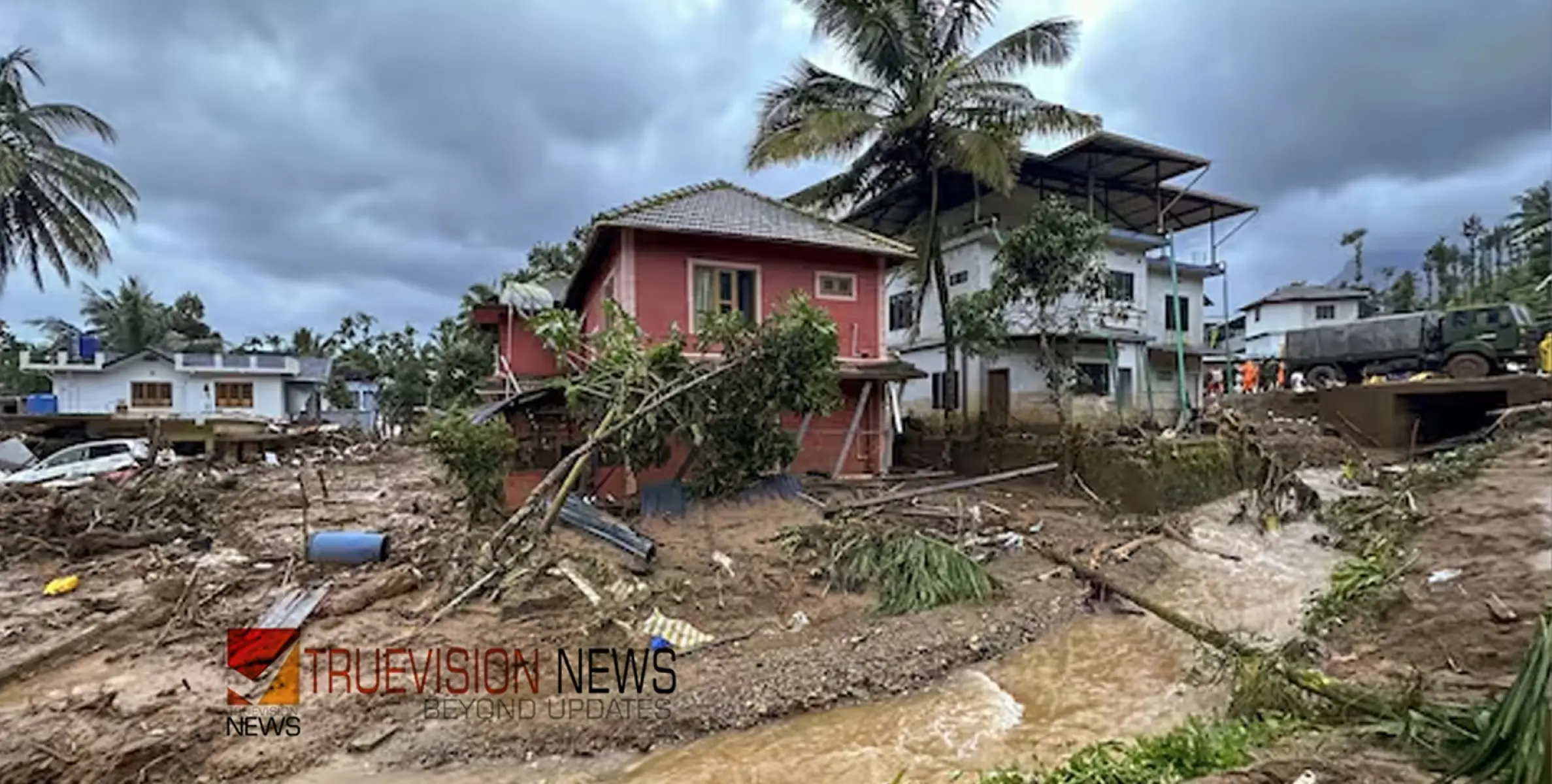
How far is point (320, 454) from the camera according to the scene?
31312 mm

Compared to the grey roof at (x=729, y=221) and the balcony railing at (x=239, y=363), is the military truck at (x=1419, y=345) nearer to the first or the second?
the grey roof at (x=729, y=221)

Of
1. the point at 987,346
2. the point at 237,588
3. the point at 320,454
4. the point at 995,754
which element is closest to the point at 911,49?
the point at 987,346

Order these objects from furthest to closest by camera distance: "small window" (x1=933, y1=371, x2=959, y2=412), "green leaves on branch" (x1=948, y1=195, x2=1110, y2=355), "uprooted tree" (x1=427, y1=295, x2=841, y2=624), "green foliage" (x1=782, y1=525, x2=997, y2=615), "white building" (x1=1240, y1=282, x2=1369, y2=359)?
"white building" (x1=1240, y1=282, x2=1369, y2=359) < "small window" (x1=933, y1=371, x2=959, y2=412) < "green leaves on branch" (x1=948, y1=195, x2=1110, y2=355) < "uprooted tree" (x1=427, y1=295, x2=841, y2=624) < "green foliage" (x1=782, y1=525, x2=997, y2=615)

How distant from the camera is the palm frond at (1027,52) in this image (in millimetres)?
18516

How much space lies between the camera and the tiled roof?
15289 millimetres

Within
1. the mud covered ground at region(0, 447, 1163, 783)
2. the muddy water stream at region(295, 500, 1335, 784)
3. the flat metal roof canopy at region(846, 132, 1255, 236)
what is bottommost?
the muddy water stream at region(295, 500, 1335, 784)

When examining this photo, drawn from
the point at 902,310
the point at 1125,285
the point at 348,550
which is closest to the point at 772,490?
the point at 348,550

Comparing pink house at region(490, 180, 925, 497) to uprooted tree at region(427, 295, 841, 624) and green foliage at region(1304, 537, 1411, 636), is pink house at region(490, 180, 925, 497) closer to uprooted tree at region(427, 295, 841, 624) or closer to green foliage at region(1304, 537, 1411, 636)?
uprooted tree at region(427, 295, 841, 624)

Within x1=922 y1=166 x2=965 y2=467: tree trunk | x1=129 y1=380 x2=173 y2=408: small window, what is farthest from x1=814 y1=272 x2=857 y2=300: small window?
x1=129 y1=380 x2=173 y2=408: small window

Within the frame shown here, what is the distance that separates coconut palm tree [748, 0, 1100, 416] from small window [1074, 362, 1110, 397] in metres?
4.10

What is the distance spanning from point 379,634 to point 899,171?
56.5ft

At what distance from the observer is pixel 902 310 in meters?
25.2

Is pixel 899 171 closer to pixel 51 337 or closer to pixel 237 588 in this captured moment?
pixel 237 588

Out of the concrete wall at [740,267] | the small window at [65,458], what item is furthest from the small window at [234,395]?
the concrete wall at [740,267]
